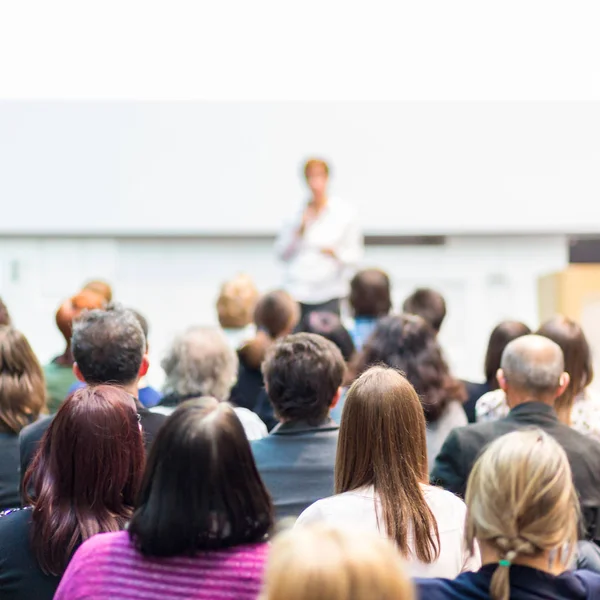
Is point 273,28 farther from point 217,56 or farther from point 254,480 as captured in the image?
point 254,480

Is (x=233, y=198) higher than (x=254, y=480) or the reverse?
higher

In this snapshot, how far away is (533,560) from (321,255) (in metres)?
4.20

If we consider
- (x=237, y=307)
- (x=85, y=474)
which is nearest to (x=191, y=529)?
(x=85, y=474)

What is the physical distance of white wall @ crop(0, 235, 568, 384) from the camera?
6.62 m

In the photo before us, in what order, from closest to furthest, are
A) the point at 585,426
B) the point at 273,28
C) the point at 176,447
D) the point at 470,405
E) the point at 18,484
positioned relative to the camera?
the point at 176,447, the point at 18,484, the point at 585,426, the point at 470,405, the point at 273,28

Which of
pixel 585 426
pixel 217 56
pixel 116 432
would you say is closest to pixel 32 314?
pixel 217 56

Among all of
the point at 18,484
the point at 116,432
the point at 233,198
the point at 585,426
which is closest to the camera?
the point at 116,432

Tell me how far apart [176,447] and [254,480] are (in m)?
0.15

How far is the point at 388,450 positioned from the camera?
211 centimetres

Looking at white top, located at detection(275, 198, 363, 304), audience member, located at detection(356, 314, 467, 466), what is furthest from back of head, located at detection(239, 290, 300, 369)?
white top, located at detection(275, 198, 363, 304)

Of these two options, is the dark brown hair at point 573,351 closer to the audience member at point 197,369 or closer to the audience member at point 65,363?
the audience member at point 197,369

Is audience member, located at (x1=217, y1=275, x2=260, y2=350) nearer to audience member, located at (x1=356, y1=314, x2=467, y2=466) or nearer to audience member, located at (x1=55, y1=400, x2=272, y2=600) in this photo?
audience member, located at (x1=356, y1=314, x2=467, y2=466)

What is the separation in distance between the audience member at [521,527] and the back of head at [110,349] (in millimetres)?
1448

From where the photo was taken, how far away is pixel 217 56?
6.04 metres
